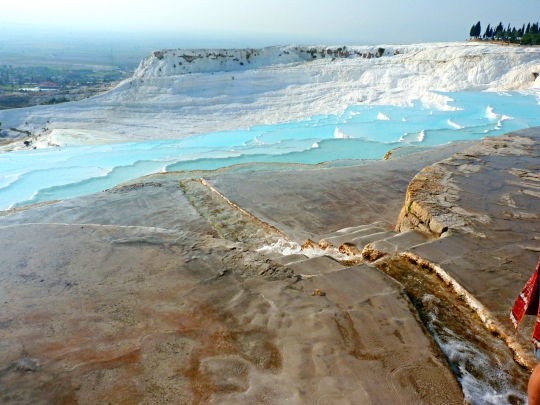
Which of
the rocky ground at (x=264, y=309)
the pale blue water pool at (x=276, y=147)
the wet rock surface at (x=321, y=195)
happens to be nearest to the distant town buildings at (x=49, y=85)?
the pale blue water pool at (x=276, y=147)

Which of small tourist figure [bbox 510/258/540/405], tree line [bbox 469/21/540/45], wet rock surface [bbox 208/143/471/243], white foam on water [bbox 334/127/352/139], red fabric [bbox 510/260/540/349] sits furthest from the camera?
tree line [bbox 469/21/540/45]

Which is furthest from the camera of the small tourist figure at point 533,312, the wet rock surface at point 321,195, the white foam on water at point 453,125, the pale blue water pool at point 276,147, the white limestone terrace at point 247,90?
the white limestone terrace at point 247,90

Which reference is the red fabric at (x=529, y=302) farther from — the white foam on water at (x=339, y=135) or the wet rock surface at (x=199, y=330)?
the white foam on water at (x=339, y=135)

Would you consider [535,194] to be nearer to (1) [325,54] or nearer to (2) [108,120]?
(2) [108,120]

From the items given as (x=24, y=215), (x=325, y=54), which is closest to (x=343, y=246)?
(x=24, y=215)

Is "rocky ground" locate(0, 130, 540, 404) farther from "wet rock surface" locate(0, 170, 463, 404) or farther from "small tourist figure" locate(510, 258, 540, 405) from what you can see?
"small tourist figure" locate(510, 258, 540, 405)

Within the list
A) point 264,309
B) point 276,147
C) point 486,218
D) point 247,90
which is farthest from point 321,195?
point 247,90

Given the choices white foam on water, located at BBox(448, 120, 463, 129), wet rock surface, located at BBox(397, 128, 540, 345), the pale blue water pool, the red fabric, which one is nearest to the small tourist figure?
the red fabric
